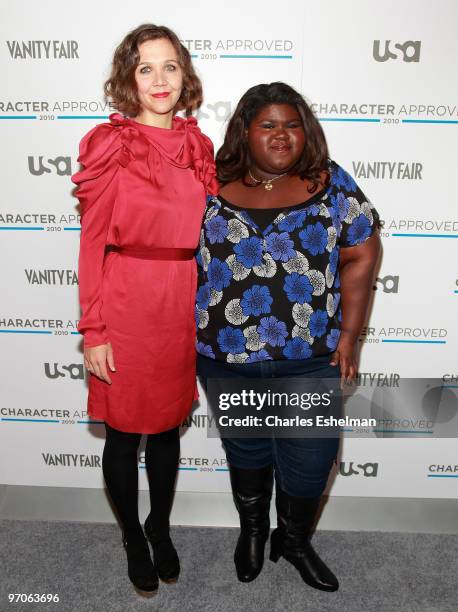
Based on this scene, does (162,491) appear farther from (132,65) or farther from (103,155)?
(132,65)

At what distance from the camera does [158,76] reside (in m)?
1.34

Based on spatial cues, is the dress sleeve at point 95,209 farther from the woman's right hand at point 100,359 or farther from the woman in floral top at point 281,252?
the woman in floral top at point 281,252

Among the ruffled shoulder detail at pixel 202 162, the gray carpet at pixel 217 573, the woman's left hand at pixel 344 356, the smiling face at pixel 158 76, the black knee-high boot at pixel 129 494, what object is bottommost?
the gray carpet at pixel 217 573

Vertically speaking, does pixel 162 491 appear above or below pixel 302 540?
above

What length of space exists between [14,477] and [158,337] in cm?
113

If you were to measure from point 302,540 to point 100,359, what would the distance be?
0.87 meters

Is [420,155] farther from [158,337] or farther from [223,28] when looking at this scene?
[158,337]

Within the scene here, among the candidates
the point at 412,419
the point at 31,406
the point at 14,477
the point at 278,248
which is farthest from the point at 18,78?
the point at 412,419

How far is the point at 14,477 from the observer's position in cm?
213

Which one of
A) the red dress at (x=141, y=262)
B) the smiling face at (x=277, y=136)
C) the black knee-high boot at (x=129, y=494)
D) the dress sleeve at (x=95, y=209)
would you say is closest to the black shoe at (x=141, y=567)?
the black knee-high boot at (x=129, y=494)

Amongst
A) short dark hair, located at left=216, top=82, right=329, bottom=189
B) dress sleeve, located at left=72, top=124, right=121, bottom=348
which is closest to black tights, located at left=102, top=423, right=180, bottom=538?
dress sleeve, located at left=72, top=124, right=121, bottom=348

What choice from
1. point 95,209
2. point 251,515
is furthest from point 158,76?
point 251,515

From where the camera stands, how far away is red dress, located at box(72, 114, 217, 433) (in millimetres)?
1324

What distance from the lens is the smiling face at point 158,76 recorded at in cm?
133
